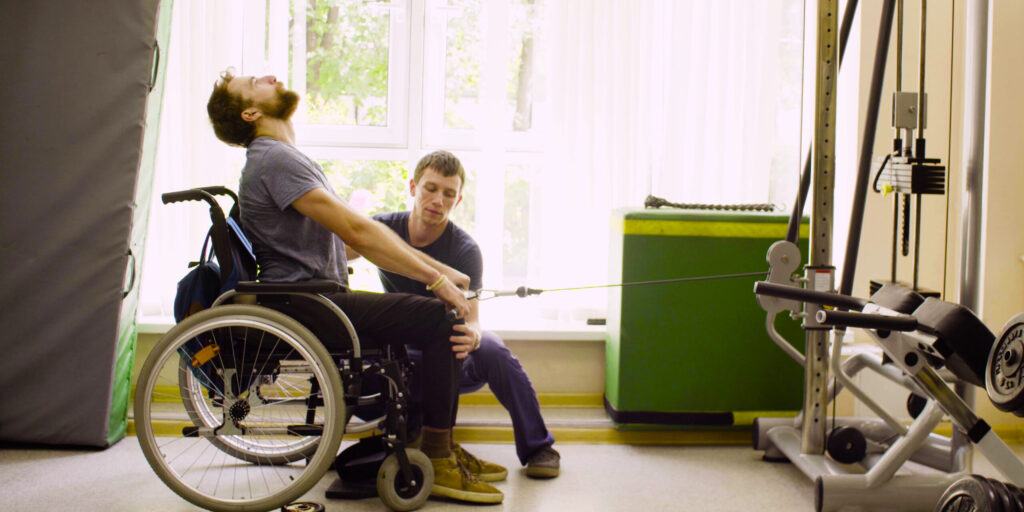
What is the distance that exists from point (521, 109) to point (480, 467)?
145 cm

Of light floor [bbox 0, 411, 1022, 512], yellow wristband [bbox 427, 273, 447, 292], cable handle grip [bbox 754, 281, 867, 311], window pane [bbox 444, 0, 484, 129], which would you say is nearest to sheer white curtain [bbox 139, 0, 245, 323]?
light floor [bbox 0, 411, 1022, 512]

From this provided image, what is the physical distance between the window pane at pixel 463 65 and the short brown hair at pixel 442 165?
0.67 meters

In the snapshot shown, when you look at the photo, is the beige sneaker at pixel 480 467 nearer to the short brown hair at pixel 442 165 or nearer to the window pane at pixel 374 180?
the short brown hair at pixel 442 165

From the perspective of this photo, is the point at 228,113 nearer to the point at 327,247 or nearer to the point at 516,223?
the point at 327,247

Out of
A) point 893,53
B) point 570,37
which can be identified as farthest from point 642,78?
point 893,53

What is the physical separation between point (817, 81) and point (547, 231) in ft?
3.99

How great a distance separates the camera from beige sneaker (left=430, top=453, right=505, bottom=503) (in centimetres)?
245

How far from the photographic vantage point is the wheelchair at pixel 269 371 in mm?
2180

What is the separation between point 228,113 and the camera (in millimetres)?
2428

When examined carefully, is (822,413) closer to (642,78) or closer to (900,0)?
(900,0)

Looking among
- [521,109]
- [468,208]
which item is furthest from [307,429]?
[521,109]

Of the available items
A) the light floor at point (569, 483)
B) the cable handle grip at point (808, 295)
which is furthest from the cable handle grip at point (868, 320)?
the light floor at point (569, 483)

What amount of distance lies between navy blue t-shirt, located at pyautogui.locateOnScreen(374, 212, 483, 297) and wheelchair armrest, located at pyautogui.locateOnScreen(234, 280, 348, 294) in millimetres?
545

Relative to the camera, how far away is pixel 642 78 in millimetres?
3350
